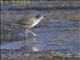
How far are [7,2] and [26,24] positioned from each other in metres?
17.3

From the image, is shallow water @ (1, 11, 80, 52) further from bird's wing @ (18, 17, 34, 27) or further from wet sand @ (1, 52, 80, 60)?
wet sand @ (1, 52, 80, 60)

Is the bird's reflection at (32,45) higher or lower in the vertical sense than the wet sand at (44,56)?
lower

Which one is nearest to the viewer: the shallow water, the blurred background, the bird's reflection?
the bird's reflection

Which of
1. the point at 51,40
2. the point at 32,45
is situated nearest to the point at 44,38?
the point at 51,40

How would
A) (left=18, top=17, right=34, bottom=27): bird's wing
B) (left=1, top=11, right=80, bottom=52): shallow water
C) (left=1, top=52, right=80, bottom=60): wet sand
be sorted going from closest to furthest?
(left=1, top=52, right=80, bottom=60): wet sand < (left=1, top=11, right=80, bottom=52): shallow water < (left=18, top=17, right=34, bottom=27): bird's wing

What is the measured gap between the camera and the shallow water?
12.6 meters

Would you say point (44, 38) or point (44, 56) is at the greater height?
point (44, 56)

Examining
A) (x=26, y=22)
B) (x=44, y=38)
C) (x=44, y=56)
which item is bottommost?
(x=44, y=38)

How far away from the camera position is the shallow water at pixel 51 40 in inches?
497

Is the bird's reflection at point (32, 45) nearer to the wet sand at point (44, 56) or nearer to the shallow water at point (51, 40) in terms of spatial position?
the shallow water at point (51, 40)

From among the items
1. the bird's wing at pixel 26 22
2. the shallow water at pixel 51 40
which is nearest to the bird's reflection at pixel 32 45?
the shallow water at pixel 51 40

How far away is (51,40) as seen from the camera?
13922mm

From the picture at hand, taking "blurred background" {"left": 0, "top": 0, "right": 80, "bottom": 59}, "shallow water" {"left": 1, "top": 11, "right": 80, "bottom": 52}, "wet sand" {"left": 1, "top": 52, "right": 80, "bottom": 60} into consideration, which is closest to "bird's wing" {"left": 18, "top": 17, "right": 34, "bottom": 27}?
"blurred background" {"left": 0, "top": 0, "right": 80, "bottom": 59}

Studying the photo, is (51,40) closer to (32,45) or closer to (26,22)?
(32,45)
